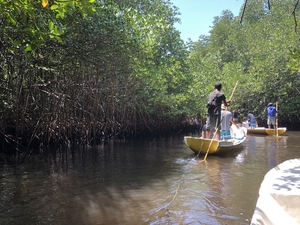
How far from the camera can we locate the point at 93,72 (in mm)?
7820

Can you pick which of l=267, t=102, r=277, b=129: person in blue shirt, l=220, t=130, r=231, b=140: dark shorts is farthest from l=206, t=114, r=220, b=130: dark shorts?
l=267, t=102, r=277, b=129: person in blue shirt

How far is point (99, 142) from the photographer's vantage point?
1045 cm

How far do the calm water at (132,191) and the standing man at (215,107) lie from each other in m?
0.69

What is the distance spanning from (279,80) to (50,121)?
13.1 metres

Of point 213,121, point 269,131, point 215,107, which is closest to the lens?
point 215,107

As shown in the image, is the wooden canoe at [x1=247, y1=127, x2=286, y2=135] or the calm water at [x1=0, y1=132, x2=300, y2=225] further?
the wooden canoe at [x1=247, y1=127, x2=286, y2=135]

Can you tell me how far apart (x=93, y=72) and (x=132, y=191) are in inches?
173

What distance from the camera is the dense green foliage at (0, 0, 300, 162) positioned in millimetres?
4121

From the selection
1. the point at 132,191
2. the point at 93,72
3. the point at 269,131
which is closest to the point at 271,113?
the point at 269,131

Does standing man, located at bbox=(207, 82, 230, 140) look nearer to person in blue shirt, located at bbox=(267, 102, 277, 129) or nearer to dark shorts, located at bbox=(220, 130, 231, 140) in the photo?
dark shorts, located at bbox=(220, 130, 231, 140)

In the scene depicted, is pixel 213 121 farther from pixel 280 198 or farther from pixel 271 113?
pixel 271 113

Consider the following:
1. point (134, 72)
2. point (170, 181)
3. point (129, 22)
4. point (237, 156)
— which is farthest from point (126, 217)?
point (134, 72)

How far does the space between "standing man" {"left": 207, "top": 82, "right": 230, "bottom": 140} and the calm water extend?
2.26 feet

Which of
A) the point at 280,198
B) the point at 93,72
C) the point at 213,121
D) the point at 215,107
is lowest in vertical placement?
the point at 280,198
